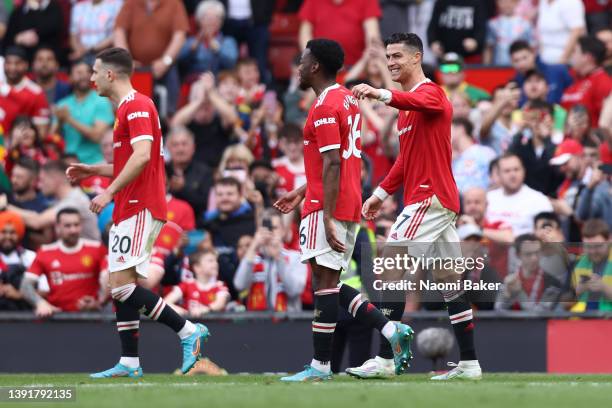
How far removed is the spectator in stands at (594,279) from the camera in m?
12.6

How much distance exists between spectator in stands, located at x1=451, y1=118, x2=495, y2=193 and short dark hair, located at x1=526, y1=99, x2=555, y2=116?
0.67 meters

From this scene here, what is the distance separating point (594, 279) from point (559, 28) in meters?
5.91

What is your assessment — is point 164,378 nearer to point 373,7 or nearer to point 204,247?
point 204,247

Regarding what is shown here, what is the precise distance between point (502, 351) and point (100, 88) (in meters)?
4.59

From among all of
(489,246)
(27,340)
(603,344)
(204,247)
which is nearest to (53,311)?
(27,340)

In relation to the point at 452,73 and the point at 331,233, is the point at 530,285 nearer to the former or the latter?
the point at 331,233

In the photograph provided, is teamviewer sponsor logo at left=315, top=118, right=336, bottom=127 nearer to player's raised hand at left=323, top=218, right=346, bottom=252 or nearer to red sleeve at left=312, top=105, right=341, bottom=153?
red sleeve at left=312, top=105, right=341, bottom=153

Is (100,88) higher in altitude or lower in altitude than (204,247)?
higher

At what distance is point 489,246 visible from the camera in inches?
506

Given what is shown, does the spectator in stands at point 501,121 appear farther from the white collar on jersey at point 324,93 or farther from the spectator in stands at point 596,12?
the white collar on jersey at point 324,93

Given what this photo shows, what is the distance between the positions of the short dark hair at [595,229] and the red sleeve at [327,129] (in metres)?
4.47

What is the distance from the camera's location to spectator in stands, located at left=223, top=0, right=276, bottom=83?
18.3 m

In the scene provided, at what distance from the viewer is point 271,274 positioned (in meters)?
13.2

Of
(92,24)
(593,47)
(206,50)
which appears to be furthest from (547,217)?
(92,24)
